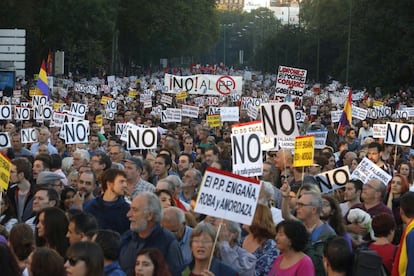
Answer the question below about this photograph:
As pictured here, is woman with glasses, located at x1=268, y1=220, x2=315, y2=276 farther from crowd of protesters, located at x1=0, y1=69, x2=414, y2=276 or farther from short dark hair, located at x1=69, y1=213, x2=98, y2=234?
short dark hair, located at x1=69, y1=213, x2=98, y2=234

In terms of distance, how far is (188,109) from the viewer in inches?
1148

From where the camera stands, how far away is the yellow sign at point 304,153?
14727 millimetres

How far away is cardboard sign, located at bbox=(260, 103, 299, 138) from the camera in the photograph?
14.6 m

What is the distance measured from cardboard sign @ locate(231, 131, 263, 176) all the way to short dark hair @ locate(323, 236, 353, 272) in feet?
10.8

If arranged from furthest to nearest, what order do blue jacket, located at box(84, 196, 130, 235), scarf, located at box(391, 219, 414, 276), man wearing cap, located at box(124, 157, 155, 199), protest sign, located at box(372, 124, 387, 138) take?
protest sign, located at box(372, 124, 387, 138)
man wearing cap, located at box(124, 157, 155, 199)
blue jacket, located at box(84, 196, 130, 235)
scarf, located at box(391, 219, 414, 276)

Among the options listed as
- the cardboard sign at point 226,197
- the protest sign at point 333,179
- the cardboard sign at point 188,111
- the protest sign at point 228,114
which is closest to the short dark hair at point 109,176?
the cardboard sign at point 226,197

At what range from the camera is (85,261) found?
7.62 metres

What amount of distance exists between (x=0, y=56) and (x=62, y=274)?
47343 millimetres

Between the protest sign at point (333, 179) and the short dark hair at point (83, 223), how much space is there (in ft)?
18.2

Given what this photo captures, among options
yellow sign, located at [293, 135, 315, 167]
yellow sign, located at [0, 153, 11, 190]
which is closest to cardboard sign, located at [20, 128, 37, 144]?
A: yellow sign, located at [293, 135, 315, 167]

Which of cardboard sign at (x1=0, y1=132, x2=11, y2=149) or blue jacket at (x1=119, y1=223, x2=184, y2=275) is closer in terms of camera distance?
blue jacket at (x1=119, y1=223, x2=184, y2=275)

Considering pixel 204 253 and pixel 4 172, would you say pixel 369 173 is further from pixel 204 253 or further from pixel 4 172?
pixel 204 253

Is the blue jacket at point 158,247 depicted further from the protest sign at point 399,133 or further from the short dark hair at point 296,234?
the protest sign at point 399,133

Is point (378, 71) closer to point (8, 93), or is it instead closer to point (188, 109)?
point (8, 93)
